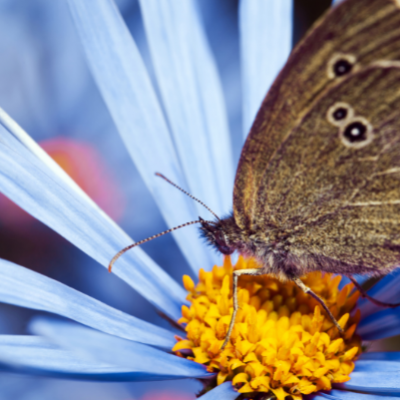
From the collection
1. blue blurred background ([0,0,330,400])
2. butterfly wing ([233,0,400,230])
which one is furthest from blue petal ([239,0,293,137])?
butterfly wing ([233,0,400,230])

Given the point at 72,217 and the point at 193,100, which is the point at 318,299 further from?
the point at 193,100

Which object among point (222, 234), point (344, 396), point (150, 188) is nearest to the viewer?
point (344, 396)

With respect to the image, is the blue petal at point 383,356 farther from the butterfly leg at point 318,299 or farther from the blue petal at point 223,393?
the blue petal at point 223,393

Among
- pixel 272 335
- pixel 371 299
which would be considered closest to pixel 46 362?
pixel 272 335

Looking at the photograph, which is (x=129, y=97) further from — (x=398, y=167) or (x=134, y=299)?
(x=398, y=167)

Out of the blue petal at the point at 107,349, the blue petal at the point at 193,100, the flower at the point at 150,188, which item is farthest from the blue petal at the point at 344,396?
the blue petal at the point at 193,100

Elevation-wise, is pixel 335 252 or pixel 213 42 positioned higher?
pixel 213 42

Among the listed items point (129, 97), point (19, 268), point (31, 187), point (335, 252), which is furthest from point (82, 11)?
point (335, 252)
